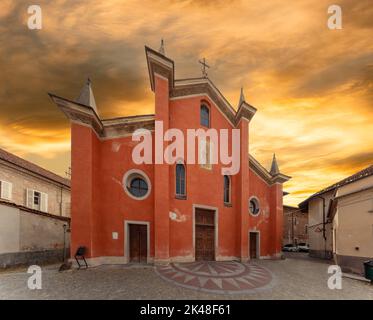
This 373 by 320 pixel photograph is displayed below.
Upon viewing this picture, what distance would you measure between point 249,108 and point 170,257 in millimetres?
12439

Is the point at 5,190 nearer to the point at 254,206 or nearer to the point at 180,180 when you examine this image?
the point at 180,180

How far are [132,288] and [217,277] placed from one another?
13.8ft

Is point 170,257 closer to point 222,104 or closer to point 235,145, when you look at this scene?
point 235,145

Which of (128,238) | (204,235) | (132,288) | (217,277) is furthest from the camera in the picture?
(204,235)

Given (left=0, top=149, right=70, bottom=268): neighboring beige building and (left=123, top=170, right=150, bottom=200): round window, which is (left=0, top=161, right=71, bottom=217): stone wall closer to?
(left=0, top=149, right=70, bottom=268): neighboring beige building

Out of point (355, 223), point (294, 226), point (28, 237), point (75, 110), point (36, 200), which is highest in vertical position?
point (75, 110)

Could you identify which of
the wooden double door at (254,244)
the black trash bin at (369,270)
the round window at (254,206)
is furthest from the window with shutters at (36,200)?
the black trash bin at (369,270)

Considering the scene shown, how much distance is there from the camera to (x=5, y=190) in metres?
15.7

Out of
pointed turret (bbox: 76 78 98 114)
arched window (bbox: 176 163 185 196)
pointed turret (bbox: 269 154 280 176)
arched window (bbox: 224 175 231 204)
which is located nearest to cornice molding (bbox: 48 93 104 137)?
pointed turret (bbox: 76 78 98 114)

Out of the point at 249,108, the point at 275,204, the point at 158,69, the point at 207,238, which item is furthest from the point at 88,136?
the point at 275,204

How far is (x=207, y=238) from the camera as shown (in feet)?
49.0

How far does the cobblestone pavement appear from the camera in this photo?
25.2ft

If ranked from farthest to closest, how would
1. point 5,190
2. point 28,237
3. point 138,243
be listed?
point 5,190
point 28,237
point 138,243

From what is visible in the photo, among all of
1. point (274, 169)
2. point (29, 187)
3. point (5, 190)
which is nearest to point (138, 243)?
point (5, 190)
